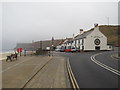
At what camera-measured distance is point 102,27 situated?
146250mm

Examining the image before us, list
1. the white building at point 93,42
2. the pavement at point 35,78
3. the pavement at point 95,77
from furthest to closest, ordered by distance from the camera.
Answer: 1. the white building at point 93,42
2. the pavement at point 35,78
3. the pavement at point 95,77

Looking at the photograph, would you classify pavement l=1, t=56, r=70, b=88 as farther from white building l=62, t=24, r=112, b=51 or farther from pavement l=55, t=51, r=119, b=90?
white building l=62, t=24, r=112, b=51

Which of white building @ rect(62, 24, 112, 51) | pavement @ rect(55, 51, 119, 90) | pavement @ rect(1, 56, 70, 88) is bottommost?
pavement @ rect(1, 56, 70, 88)

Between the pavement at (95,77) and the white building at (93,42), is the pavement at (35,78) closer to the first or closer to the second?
the pavement at (95,77)

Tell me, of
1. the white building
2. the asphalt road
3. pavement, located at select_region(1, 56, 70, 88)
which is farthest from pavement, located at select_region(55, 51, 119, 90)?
the white building

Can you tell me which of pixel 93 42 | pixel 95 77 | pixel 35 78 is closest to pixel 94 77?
pixel 95 77

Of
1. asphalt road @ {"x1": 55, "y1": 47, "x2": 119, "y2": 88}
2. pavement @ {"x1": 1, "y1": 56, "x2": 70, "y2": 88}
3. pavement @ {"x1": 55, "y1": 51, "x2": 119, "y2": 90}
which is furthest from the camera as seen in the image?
pavement @ {"x1": 1, "y1": 56, "x2": 70, "y2": 88}

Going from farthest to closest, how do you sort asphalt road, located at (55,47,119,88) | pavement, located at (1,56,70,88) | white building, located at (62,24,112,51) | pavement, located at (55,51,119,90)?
white building, located at (62,24,112,51) → pavement, located at (1,56,70,88) → asphalt road, located at (55,47,119,88) → pavement, located at (55,51,119,90)

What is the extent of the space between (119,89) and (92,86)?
139cm

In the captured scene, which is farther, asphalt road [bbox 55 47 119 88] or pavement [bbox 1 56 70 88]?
pavement [bbox 1 56 70 88]

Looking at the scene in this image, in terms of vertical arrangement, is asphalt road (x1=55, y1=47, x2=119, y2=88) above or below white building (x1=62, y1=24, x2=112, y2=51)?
below

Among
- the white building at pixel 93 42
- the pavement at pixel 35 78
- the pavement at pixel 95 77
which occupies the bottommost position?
the pavement at pixel 35 78

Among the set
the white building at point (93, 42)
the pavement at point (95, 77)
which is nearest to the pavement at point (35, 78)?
the pavement at point (95, 77)

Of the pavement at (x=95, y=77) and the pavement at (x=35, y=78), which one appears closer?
the pavement at (x=95, y=77)
